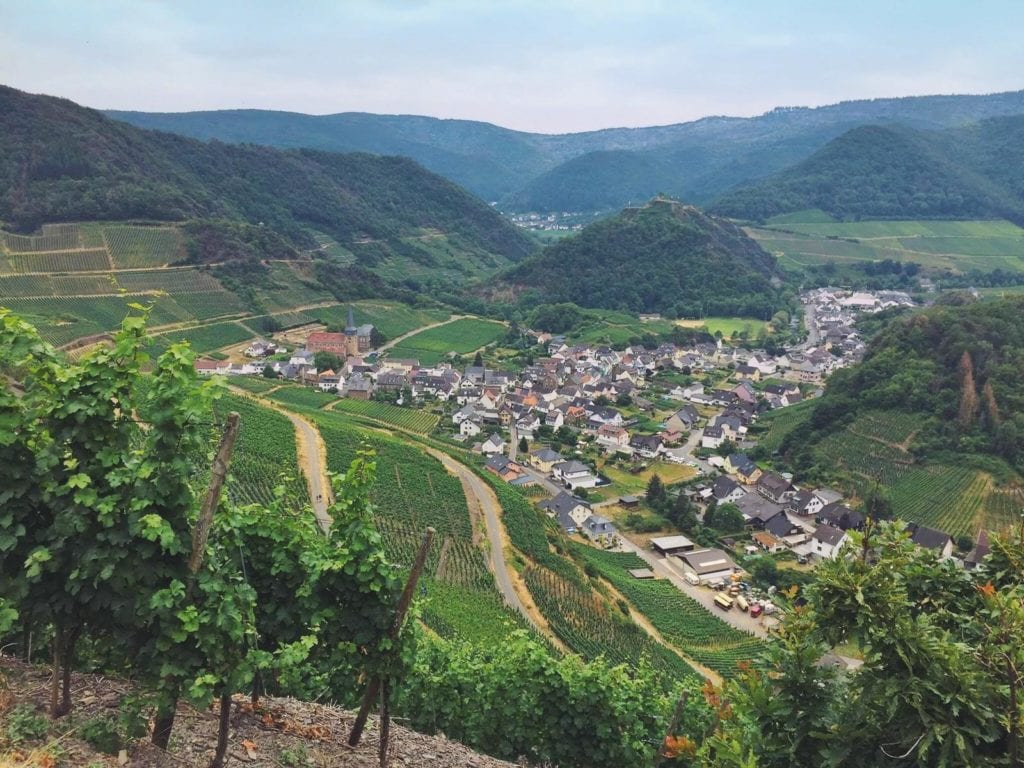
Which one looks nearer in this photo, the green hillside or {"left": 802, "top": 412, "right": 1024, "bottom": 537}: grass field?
{"left": 802, "top": 412, "right": 1024, "bottom": 537}: grass field

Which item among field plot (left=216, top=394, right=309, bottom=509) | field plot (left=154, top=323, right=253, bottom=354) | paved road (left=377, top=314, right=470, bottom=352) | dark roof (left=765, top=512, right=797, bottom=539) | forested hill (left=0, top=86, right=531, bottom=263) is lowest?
dark roof (left=765, top=512, right=797, bottom=539)

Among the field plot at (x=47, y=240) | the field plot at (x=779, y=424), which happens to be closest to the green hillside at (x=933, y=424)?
the field plot at (x=779, y=424)

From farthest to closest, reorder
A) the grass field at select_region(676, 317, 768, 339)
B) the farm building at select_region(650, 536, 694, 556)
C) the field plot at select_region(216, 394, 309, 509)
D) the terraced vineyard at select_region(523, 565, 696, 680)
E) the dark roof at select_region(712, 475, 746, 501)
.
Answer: the grass field at select_region(676, 317, 768, 339) → the dark roof at select_region(712, 475, 746, 501) → the farm building at select_region(650, 536, 694, 556) → the field plot at select_region(216, 394, 309, 509) → the terraced vineyard at select_region(523, 565, 696, 680)

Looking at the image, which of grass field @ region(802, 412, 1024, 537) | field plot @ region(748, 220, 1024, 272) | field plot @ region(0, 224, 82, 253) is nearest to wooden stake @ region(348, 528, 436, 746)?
grass field @ region(802, 412, 1024, 537)

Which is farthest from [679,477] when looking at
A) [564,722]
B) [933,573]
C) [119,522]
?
[119,522]

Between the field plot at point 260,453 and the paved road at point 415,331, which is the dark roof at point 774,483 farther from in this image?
the paved road at point 415,331

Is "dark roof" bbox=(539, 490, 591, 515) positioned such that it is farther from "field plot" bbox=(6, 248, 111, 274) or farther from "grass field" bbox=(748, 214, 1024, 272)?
"grass field" bbox=(748, 214, 1024, 272)

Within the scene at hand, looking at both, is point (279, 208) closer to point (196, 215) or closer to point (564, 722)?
point (196, 215)
